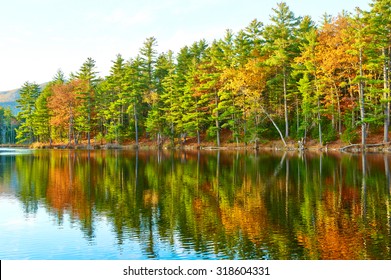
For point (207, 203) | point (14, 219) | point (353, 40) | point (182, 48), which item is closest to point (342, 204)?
point (207, 203)

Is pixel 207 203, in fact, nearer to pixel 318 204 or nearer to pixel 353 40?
pixel 318 204

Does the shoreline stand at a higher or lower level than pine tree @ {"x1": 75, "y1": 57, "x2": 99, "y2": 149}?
lower

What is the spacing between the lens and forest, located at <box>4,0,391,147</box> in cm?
4553

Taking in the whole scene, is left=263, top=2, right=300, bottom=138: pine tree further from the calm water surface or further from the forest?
the calm water surface

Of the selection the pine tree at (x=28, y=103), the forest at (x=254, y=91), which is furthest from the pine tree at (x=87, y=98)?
the pine tree at (x=28, y=103)

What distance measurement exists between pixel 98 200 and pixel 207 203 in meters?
4.69

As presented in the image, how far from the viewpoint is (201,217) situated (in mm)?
14188

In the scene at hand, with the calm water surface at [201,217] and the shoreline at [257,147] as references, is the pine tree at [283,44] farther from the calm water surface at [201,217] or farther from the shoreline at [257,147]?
the calm water surface at [201,217]

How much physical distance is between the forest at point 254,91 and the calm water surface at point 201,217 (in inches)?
964

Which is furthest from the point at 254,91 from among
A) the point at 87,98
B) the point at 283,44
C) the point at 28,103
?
the point at 28,103

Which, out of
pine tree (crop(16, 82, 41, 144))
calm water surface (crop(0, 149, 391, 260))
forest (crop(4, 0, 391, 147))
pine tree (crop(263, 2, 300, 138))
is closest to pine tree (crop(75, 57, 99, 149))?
forest (crop(4, 0, 391, 147))

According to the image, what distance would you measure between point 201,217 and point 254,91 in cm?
4057

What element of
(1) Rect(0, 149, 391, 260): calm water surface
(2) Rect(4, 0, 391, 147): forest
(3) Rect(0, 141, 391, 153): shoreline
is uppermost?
(2) Rect(4, 0, 391, 147): forest

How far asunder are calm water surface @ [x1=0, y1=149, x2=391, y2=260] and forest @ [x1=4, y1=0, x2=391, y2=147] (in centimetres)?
2447
